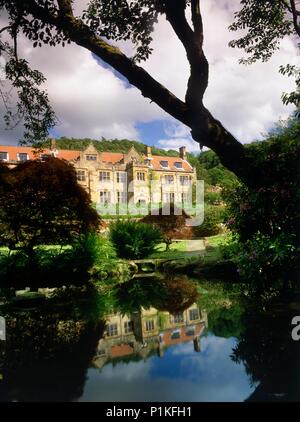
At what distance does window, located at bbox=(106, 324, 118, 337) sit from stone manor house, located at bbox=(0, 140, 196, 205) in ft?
117

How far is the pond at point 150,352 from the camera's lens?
3074 millimetres

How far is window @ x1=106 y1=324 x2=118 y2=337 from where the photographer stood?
189 inches

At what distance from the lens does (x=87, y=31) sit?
4371 mm

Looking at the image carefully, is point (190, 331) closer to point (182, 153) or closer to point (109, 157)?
point (109, 157)

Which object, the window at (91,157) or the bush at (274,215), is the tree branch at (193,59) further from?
the window at (91,157)

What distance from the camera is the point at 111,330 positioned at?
5.00 m

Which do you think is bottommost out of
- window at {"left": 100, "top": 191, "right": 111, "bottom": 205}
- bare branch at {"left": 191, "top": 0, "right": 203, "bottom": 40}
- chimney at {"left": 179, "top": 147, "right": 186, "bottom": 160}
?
bare branch at {"left": 191, "top": 0, "right": 203, "bottom": 40}

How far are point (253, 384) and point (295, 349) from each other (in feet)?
3.31

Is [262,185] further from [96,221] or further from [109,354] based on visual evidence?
[96,221]

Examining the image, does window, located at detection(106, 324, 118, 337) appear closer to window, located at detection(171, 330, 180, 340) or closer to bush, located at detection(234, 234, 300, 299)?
window, located at detection(171, 330, 180, 340)

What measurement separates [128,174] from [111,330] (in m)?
42.4

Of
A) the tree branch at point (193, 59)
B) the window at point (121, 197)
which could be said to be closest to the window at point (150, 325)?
the tree branch at point (193, 59)

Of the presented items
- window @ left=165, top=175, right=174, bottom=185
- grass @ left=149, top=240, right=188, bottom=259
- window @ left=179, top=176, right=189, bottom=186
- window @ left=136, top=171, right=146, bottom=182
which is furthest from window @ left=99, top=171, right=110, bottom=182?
grass @ left=149, top=240, right=188, bottom=259
